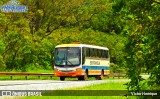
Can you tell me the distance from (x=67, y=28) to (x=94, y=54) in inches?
755

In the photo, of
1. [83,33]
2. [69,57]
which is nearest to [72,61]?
[69,57]

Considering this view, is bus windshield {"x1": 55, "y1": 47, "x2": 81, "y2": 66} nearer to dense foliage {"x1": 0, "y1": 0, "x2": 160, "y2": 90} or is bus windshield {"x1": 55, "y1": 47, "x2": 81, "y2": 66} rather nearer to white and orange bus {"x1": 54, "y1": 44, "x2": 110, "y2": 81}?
white and orange bus {"x1": 54, "y1": 44, "x2": 110, "y2": 81}

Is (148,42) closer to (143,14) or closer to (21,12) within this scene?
(143,14)

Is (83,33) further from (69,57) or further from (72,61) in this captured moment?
(72,61)

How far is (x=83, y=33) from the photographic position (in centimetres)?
6009

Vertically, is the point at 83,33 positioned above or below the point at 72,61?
above

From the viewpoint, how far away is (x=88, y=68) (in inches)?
1618

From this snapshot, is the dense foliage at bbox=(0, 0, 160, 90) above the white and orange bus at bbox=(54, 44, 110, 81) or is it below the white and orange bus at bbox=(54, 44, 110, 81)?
above

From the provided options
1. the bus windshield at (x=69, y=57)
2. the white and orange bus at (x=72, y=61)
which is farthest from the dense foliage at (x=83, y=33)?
the bus windshield at (x=69, y=57)

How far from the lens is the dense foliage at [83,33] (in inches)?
422

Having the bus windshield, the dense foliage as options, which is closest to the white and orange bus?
the bus windshield

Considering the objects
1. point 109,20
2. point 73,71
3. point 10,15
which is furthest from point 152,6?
point 109,20

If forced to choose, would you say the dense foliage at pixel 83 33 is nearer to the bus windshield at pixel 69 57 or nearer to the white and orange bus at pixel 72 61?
the white and orange bus at pixel 72 61

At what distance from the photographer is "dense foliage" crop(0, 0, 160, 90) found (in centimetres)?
1073
